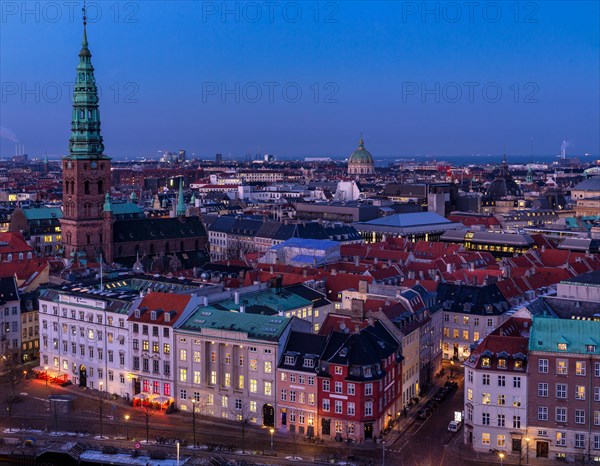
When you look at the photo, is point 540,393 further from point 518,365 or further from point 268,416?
point 268,416

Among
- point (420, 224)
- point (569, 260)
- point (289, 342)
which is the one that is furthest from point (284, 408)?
point (420, 224)

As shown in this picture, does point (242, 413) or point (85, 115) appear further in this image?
point (85, 115)

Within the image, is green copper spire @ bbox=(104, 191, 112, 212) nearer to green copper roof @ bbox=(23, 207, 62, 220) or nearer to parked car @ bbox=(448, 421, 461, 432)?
green copper roof @ bbox=(23, 207, 62, 220)

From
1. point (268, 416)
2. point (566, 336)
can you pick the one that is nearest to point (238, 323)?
point (268, 416)

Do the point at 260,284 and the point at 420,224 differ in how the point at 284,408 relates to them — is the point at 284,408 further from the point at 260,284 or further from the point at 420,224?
the point at 420,224

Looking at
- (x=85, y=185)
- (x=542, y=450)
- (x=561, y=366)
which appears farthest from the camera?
(x=85, y=185)

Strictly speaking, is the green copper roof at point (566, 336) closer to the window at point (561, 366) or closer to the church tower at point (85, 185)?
the window at point (561, 366)

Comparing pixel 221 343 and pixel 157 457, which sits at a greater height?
pixel 221 343
